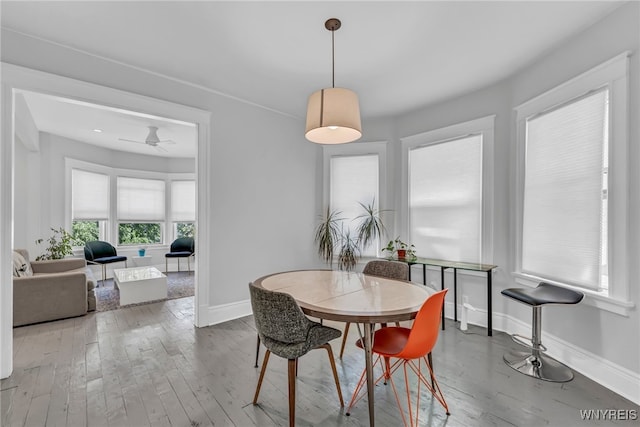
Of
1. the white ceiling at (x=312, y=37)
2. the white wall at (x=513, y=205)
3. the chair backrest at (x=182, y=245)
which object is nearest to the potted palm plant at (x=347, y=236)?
the white wall at (x=513, y=205)

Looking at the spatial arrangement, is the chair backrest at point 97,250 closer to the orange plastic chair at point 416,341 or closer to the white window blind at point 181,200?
the white window blind at point 181,200

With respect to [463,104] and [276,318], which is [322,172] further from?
[276,318]

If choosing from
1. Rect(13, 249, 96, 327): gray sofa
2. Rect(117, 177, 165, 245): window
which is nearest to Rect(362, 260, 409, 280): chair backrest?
Rect(13, 249, 96, 327): gray sofa

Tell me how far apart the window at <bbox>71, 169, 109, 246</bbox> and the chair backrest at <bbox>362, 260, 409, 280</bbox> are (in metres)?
5.78

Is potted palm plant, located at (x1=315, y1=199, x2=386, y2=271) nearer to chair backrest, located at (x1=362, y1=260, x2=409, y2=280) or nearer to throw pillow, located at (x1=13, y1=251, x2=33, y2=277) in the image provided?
chair backrest, located at (x1=362, y1=260, x2=409, y2=280)

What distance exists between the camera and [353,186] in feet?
14.8

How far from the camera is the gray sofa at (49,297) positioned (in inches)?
132

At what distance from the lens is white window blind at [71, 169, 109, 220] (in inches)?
225

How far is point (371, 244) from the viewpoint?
4.39 meters

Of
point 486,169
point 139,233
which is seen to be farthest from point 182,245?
point 486,169

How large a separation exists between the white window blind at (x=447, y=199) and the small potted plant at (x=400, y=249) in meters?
0.12

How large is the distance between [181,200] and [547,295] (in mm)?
7231

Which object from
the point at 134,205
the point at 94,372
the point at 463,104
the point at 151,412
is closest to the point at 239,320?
the point at 94,372

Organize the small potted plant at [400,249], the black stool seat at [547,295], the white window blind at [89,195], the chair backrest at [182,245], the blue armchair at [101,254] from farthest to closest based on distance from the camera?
1. the chair backrest at [182,245]
2. the white window blind at [89,195]
3. the blue armchair at [101,254]
4. the small potted plant at [400,249]
5. the black stool seat at [547,295]
